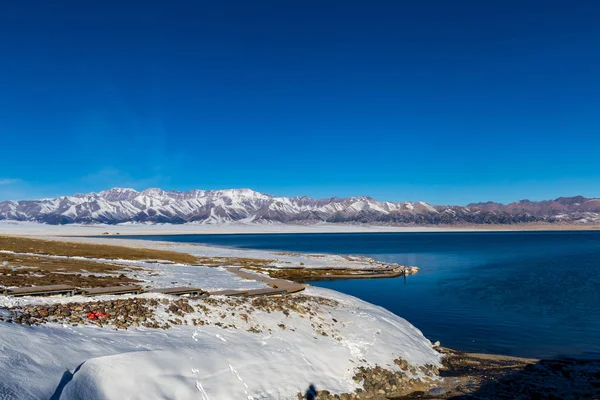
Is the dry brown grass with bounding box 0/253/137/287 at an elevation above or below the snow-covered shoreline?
above

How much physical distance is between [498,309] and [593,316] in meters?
6.07

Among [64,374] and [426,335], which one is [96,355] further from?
[426,335]

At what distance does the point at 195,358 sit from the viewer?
45.0 ft

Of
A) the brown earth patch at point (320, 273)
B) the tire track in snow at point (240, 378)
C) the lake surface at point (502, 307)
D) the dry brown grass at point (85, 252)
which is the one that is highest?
the dry brown grass at point (85, 252)

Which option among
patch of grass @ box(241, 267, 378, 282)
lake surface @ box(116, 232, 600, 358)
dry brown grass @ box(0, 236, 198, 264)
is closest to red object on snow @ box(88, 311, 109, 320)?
lake surface @ box(116, 232, 600, 358)

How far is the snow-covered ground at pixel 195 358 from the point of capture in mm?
10672

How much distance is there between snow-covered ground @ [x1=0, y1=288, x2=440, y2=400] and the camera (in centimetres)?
1067

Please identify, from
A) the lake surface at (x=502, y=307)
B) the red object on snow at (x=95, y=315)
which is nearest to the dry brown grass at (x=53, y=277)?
the red object on snow at (x=95, y=315)

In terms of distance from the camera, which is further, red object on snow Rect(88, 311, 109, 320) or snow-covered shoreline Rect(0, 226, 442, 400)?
red object on snow Rect(88, 311, 109, 320)

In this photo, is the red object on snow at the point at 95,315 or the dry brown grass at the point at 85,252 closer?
the red object on snow at the point at 95,315

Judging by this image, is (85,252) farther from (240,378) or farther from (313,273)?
(240,378)

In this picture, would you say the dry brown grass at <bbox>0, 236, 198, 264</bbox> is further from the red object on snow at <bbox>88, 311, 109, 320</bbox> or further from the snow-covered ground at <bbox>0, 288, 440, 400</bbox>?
the snow-covered ground at <bbox>0, 288, 440, 400</bbox>

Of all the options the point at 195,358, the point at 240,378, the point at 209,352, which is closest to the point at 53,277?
the point at 209,352

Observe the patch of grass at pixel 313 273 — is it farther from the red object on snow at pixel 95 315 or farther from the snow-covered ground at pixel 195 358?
the red object on snow at pixel 95 315
